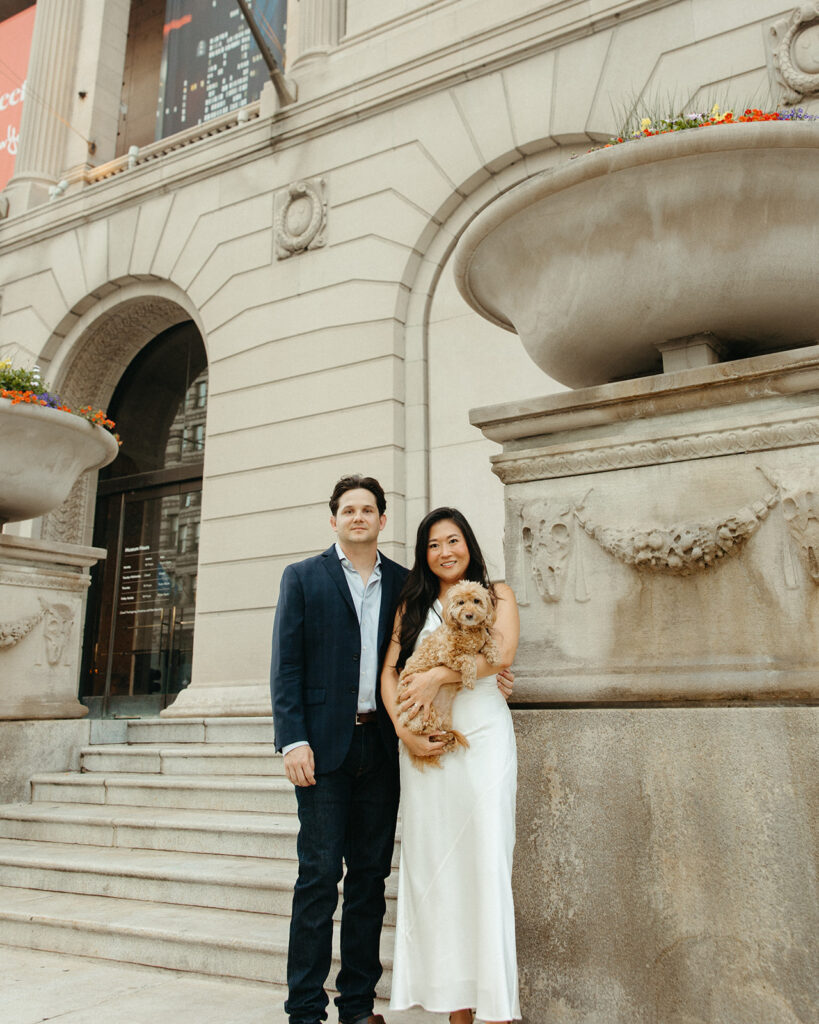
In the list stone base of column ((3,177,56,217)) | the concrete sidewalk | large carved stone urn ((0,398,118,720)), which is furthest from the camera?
stone base of column ((3,177,56,217))

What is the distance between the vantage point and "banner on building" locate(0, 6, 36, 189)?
49.4ft

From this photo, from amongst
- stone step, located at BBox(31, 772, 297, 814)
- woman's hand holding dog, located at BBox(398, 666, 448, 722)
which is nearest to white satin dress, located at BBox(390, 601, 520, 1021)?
woman's hand holding dog, located at BBox(398, 666, 448, 722)

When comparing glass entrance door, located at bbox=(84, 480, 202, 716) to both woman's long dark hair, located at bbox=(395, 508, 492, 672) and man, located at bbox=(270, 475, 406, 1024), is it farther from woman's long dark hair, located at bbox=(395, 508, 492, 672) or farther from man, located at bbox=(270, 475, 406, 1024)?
woman's long dark hair, located at bbox=(395, 508, 492, 672)

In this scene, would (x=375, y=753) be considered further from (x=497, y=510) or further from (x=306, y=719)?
(x=497, y=510)

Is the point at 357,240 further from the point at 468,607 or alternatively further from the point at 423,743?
the point at 423,743

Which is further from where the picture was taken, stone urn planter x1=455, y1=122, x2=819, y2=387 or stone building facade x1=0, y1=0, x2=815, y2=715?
stone building facade x1=0, y1=0, x2=815, y2=715

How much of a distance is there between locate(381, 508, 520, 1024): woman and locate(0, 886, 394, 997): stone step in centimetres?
96

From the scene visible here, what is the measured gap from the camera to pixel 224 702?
9516 mm

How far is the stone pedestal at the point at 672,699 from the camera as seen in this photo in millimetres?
2730

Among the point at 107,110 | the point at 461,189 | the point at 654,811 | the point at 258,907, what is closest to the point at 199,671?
the point at 258,907

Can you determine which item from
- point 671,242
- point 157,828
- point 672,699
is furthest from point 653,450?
point 157,828

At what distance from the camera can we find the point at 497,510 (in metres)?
9.02

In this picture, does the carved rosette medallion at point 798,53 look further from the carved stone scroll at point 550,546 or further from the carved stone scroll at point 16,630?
the carved stone scroll at point 16,630

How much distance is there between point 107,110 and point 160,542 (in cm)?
796
